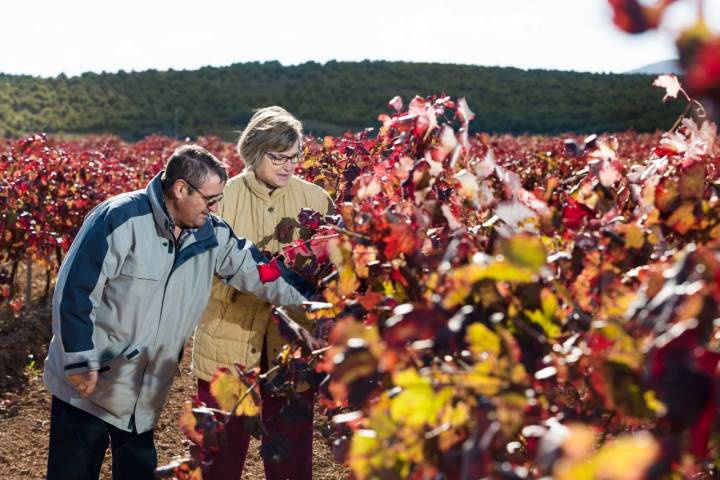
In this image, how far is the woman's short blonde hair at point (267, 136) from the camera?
3256 mm

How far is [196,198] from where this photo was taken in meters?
2.70

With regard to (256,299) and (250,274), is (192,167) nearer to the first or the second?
(250,274)

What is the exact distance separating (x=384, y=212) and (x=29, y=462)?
13.4 feet

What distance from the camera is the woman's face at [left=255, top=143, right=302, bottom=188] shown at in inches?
128

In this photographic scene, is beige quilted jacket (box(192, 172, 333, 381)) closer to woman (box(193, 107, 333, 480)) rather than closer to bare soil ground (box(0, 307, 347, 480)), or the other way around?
woman (box(193, 107, 333, 480))

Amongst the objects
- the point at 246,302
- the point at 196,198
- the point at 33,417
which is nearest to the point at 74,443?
the point at 246,302

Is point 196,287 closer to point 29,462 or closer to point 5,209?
point 29,462

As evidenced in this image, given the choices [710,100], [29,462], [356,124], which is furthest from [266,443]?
[356,124]

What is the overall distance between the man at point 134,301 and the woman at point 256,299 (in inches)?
8.2

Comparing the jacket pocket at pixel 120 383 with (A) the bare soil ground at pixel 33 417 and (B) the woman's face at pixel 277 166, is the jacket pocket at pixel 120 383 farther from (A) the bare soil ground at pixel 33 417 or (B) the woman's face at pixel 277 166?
(A) the bare soil ground at pixel 33 417

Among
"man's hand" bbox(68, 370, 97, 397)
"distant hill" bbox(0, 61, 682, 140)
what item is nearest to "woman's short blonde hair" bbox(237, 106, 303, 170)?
"man's hand" bbox(68, 370, 97, 397)

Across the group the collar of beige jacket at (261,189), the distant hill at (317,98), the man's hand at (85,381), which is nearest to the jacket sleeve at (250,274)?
the collar of beige jacket at (261,189)

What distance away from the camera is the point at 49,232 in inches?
296

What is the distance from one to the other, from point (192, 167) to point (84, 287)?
1.63ft
